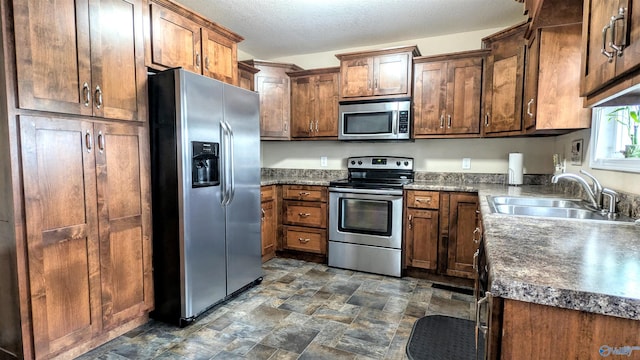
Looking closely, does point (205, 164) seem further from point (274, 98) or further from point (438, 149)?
point (438, 149)

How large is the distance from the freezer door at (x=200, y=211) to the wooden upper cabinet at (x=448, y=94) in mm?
1954

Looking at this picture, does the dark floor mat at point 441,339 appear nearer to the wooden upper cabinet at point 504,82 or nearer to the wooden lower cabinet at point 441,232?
the wooden lower cabinet at point 441,232

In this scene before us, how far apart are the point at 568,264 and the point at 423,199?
224cm

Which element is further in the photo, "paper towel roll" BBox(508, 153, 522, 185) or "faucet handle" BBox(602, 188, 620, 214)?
"paper towel roll" BBox(508, 153, 522, 185)

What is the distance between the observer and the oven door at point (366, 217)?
3117mm

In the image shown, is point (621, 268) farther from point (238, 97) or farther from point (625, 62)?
point (238, 97)

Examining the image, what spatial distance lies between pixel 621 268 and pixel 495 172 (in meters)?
2.71

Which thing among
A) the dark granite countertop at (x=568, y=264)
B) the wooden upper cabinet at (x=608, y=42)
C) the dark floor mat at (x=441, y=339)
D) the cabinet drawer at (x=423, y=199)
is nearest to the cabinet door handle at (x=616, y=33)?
the wooden upper cabinet at (x=608, y=42)

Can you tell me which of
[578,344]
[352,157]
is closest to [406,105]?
[352,157]

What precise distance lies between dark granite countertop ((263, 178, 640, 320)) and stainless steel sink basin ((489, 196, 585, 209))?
2.31ft

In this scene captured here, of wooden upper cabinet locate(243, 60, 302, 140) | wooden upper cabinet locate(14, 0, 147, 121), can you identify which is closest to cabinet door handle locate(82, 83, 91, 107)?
wooden upper cabinet locate(14, 0, 147, 121)

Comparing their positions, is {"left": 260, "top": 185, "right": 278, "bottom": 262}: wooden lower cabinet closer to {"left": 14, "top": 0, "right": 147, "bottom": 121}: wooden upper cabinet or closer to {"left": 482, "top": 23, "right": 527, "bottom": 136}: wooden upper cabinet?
{"left": 14, "top": 0, "right": 147, "bottom": 121}: wooden upper cabinet

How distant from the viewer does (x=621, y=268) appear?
0.81m

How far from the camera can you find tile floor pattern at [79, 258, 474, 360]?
194 cm
